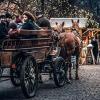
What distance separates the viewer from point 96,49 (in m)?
28.9

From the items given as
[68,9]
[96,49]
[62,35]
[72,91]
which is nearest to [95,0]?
[68,9]

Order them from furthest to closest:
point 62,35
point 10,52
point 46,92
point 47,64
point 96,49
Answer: point 96,49 → point 62,35 → point 47,64 → point 46,92 → point 10,52

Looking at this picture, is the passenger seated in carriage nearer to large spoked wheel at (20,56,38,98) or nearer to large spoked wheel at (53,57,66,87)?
large spoked wheel at (20,56,38,98)

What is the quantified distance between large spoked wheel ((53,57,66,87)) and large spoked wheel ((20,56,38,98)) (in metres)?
1.55

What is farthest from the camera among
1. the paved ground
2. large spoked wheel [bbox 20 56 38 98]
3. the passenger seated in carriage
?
the paved ground

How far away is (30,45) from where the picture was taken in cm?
1262

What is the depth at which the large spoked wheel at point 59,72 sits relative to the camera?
14.1 metres

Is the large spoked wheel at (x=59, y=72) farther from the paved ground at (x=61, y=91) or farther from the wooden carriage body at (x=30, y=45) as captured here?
the wooden carriage body at (x=30, y=45)

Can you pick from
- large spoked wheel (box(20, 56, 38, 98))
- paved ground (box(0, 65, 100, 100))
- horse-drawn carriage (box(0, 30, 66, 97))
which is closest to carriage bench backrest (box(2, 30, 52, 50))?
horse-drawn carriage (box(0, 30, 66, 97))

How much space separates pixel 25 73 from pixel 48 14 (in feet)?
65.7

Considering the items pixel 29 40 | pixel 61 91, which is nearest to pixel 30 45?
pixel 29 40

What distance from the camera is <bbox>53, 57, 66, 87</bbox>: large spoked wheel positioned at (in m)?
14.1

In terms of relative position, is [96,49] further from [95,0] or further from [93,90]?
[95,0]

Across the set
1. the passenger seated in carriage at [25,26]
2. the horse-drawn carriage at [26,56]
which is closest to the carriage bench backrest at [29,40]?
the horse-drawn carriage at [26,56]
